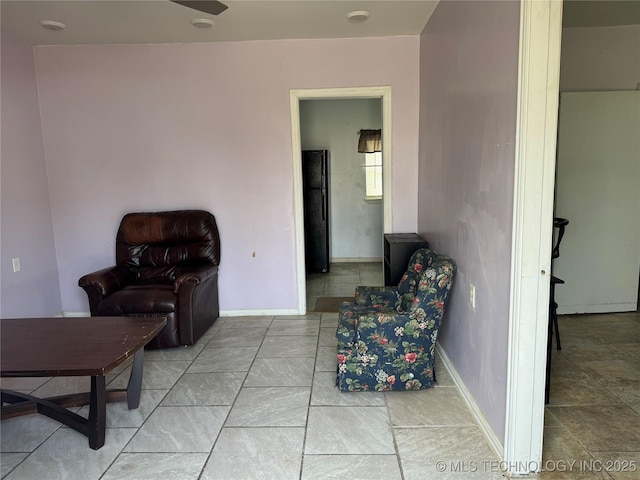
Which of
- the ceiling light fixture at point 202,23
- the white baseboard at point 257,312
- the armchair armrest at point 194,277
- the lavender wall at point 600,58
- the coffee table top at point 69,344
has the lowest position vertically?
the white baseboard at point 257,312

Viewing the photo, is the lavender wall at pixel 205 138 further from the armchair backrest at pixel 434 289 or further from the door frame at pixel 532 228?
the door frame at pixel 532 228

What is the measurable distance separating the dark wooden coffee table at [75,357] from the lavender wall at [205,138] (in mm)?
1746

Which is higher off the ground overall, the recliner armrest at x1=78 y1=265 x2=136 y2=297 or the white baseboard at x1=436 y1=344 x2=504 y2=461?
the recliner armrest at x1=78 y1=265 x2=136 y2=297

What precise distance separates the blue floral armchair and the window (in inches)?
157

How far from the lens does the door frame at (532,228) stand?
1623 mm

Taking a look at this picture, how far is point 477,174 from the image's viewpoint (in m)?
2.24

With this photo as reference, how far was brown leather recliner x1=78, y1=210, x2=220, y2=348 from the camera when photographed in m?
3.26

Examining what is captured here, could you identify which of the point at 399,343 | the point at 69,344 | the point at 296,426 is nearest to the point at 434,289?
the point at 399,343

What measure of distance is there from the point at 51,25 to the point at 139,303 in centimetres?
236

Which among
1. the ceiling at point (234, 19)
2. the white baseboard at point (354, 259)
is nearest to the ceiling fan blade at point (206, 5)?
the ceiling at point (234, 19)

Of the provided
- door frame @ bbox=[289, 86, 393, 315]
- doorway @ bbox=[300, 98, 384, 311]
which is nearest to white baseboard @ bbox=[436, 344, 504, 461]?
door frame @ bbox=[289, 86, 393, 315]

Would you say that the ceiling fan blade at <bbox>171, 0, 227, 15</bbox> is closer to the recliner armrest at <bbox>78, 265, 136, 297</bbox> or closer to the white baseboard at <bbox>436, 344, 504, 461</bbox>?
the recliner armrest at <bbox>78, 265, 136, 297</bbox>

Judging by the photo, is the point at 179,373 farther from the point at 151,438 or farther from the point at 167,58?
the point at 167,58

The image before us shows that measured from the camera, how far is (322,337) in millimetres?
3549
